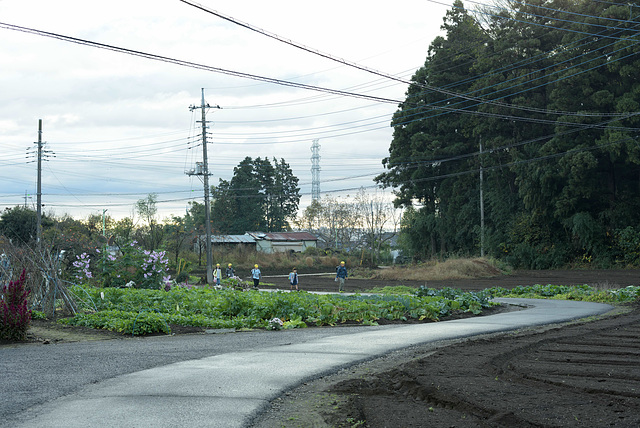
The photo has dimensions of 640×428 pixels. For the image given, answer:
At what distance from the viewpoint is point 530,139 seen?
46562 millimetres

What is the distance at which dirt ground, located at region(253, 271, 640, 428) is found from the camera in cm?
584

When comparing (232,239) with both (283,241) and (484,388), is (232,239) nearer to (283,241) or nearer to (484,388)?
(283,241)

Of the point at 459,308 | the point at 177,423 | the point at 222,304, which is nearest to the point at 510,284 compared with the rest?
the point at 459,308

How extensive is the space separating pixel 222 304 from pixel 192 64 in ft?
21.1

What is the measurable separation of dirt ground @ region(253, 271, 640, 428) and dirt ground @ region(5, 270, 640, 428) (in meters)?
0.01

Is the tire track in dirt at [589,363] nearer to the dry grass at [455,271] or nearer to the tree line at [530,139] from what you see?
the tree line at [530,139]

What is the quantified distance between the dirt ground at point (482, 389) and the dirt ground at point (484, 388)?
1 centimetres

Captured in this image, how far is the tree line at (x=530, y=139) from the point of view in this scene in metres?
39.2

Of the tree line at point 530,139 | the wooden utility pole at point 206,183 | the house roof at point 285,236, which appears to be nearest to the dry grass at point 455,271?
the tree line at point 530,139

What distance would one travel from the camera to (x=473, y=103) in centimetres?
5125

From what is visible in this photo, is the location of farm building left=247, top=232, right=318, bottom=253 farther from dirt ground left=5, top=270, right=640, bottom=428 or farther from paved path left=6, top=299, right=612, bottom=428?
dirt ground left=5, top=270, right=640, bottom=428

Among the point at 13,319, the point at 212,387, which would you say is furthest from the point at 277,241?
the point at 212,387

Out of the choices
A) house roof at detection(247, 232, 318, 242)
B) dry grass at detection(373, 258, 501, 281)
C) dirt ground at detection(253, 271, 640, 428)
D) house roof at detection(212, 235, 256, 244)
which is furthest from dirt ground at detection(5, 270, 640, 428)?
house roof at detection(247, 232, 318, 242)

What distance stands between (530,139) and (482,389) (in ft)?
141
